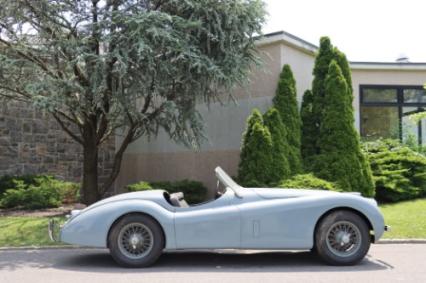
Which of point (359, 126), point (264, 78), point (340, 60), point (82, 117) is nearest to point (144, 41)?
point (82, 117)

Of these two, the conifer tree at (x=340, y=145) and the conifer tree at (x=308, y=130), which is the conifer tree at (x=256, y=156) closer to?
the conifer tree at (x=340, y=145)

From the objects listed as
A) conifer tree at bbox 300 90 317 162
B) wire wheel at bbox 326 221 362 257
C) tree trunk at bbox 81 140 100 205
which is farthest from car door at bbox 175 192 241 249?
conifer tree at bbox 300 90 317 162

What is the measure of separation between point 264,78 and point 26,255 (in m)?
8.16

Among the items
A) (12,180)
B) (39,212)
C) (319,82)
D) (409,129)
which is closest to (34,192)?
(39,212)

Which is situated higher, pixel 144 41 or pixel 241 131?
pixel 144 41

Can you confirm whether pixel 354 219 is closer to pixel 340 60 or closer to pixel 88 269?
pixel 88 269

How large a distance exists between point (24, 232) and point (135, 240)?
3907 millimetres

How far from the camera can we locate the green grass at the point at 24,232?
9062mm

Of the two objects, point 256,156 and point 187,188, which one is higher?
point 256,156

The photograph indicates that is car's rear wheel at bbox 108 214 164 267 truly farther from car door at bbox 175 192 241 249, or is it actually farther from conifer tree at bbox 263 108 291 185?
conifer tree at bbox 263 108 291 185

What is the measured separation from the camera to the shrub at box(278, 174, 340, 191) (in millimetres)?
11641

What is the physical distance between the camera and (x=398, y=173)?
13.6m

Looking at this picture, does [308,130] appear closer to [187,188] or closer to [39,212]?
[187,188]

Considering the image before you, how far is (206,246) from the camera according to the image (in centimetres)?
686
